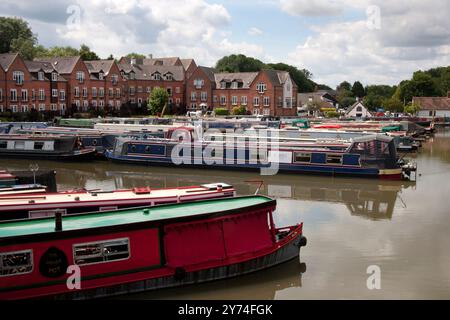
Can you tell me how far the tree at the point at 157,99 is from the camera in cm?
7069

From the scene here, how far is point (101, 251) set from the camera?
38.9 feet

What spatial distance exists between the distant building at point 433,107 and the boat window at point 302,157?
72.2 m

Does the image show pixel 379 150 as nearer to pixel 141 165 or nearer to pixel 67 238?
pixel 141 165

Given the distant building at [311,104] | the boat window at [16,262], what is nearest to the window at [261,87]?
the distant building at [311,104]

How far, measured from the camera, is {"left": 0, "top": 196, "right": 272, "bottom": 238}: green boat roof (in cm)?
1211

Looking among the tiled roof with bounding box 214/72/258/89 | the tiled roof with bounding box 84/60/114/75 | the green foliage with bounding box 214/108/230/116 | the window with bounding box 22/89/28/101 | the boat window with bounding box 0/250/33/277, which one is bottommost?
the boat window with bounding box 0/250/33/277

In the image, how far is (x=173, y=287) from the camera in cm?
1266

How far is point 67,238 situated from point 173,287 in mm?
2769

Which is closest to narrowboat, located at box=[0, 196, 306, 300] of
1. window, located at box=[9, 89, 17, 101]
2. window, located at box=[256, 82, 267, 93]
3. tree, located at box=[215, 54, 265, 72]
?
window, located at box=[9, 89, 17, 101]

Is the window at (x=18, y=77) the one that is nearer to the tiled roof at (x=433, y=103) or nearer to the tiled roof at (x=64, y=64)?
the tiled roof at (x=64, y=64)

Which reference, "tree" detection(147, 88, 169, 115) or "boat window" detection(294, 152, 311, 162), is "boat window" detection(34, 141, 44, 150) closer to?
"boat window" detection(294, 152, 311, 162)

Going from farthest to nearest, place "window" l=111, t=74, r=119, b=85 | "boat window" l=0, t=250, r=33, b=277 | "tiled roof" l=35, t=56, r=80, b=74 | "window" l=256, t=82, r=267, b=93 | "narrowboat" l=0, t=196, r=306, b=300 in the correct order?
"window" l=256, t=82, r=267, b=93 < "window" l=111, t=74, r=119, b=85 < "tiled roof" l=35, t=56, r=80, b=74 < "narrowboat" l=0, t=196, r=306, b=300 < "boat window" l=0, t=250, r=33, b=277

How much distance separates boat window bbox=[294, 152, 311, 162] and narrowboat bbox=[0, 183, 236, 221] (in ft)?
49.4

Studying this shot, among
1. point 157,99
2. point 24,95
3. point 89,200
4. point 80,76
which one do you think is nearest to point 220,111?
point 157,99
